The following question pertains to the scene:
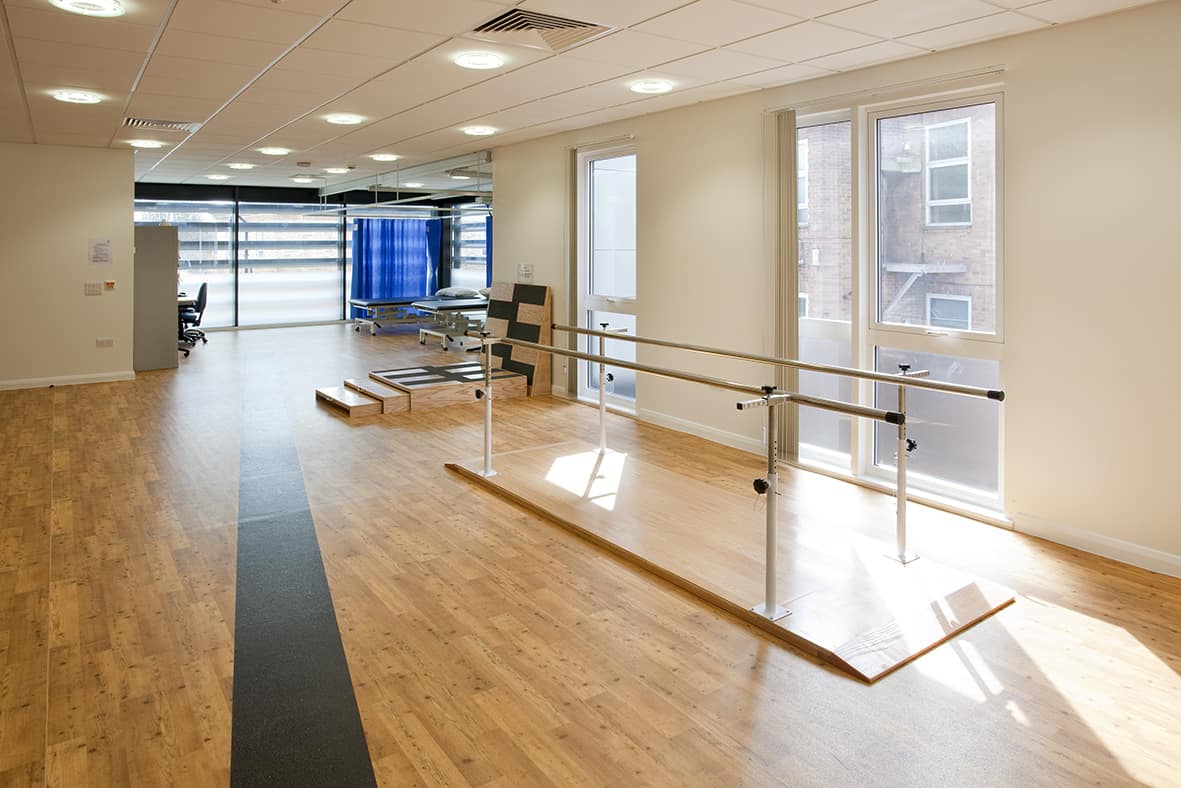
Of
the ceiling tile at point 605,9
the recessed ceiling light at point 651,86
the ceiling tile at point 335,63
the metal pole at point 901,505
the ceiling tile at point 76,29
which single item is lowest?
the metal pole at point 901,505

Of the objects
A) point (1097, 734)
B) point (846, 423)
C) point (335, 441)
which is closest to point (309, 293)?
point (335, 441)

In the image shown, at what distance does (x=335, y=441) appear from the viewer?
645 cm

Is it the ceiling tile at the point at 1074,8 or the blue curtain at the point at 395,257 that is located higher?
the blue curtain at the point at 395,257

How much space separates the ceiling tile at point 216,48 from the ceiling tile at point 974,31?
3.42 meters

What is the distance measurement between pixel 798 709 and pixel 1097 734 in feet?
2.92

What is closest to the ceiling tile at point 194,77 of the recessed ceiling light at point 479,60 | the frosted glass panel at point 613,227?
the recessed ceiling light at point 479,60

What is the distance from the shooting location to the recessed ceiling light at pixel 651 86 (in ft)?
18.1

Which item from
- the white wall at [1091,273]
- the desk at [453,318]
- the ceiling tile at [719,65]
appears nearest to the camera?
the white wall at [1091,273]

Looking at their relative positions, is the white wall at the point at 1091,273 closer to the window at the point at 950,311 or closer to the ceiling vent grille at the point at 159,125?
the window at the point at 950,311

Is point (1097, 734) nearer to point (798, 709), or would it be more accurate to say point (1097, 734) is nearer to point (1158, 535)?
point (798, 709)

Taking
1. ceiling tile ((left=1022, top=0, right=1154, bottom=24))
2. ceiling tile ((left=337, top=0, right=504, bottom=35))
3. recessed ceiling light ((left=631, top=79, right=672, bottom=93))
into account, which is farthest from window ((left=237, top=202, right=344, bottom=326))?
ceiling tile ((left=1022, top=0, right=1154, bottom=24))

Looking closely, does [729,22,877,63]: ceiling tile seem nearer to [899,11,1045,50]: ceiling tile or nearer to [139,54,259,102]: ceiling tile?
[899,11,1045,50]: ceiling tile

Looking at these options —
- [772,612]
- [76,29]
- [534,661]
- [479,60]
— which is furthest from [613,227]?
[534,661]

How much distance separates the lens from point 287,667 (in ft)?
9.72
